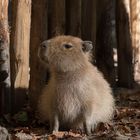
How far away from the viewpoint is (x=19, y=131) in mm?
6242

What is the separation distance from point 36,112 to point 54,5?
139cm

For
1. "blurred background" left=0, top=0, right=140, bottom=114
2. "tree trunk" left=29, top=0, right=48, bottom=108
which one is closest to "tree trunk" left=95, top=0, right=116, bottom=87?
"blurred background" left=0, top=0, right=140, bottom=114

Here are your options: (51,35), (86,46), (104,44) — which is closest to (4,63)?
(86,46)

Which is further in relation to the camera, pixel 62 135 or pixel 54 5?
pixel 54 5

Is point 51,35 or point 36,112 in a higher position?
point 51,35

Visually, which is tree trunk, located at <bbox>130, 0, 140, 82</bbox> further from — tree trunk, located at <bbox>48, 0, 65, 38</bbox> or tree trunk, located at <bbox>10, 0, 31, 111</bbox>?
tree trunk, located at <bbox>10, 0, 31, 111</bbox>

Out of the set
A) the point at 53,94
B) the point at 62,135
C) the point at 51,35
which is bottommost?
the point at 62,135

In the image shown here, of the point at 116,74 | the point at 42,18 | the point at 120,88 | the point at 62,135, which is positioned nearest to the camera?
the point at 62,135

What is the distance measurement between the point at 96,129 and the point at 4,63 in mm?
1214

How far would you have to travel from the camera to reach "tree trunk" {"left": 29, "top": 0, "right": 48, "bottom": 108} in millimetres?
7070

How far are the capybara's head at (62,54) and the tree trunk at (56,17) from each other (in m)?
1.16

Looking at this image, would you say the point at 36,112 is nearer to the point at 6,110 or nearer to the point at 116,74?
the point at 6,110

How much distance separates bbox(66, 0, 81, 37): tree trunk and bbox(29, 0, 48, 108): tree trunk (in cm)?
72

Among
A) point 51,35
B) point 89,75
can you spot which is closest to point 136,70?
point 51,35
